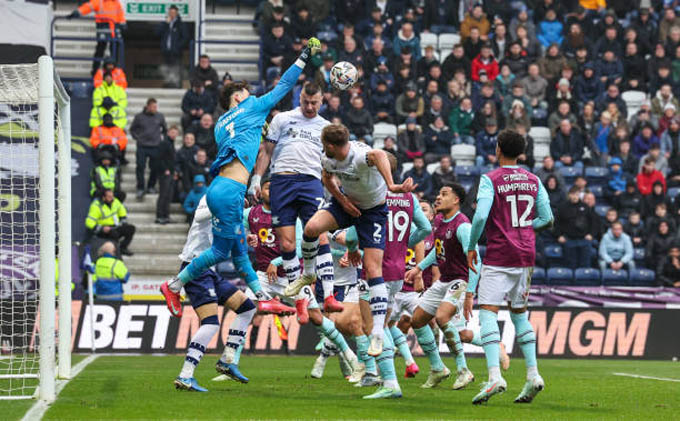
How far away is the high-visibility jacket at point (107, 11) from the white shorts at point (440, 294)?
16774 millimetres

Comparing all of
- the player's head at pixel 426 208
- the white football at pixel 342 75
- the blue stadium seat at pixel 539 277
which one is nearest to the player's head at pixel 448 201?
the player's head at pixel 426 208

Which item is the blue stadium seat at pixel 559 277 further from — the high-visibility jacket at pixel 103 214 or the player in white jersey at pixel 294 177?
the player in white jersey at pixel 294 177

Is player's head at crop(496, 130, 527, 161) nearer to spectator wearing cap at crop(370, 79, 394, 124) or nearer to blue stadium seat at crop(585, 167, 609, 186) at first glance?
blue stadium seat at crop(585, 167, 609, 186)

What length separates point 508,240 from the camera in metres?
10.7

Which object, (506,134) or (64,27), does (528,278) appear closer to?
(506,134)

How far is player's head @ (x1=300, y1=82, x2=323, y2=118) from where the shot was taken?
40.9 feet

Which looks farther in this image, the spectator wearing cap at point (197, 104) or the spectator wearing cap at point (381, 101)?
the spectator wearing cap at point (381, 101)

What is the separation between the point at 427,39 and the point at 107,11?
8373 millimetres

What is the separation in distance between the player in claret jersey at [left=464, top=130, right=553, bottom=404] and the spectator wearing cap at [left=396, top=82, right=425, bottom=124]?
1561 cm

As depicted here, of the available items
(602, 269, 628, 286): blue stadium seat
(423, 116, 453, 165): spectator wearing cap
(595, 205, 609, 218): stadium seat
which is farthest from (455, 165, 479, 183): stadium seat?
(602, 269, 628, 286): blue stadium seat

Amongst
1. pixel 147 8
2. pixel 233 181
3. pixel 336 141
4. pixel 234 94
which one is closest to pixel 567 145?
pixel 147 8

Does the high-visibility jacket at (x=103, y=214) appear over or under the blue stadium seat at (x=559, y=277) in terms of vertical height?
over

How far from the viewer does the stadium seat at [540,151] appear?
26761mm

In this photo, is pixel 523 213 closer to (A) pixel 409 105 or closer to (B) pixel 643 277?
(B) pixel 643 277
